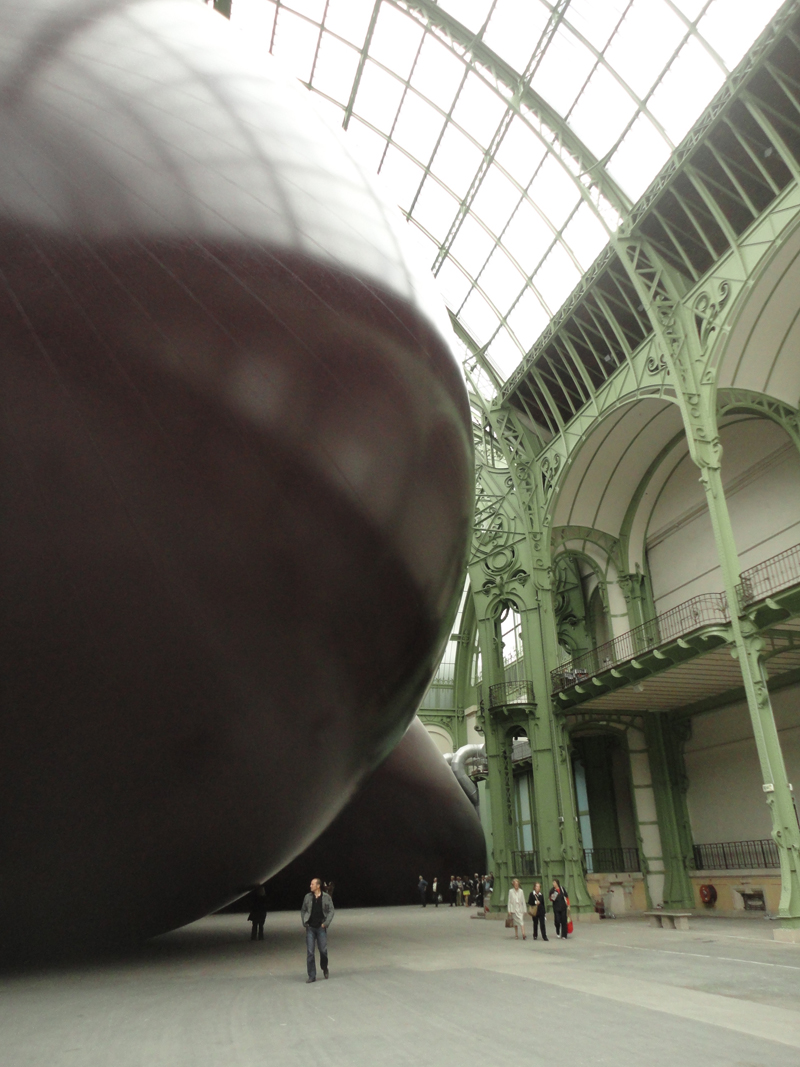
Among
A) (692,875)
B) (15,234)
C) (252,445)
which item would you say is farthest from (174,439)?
(692,875)

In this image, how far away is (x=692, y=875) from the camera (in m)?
20.4

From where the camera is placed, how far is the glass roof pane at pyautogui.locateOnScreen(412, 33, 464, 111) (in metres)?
21.0

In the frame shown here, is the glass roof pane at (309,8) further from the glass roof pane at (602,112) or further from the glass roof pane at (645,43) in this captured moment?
the glass roof pane at (645,43)

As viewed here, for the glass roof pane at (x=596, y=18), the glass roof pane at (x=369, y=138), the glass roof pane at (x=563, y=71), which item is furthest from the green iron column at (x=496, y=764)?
the glass roof pane at (x=369, y=138)

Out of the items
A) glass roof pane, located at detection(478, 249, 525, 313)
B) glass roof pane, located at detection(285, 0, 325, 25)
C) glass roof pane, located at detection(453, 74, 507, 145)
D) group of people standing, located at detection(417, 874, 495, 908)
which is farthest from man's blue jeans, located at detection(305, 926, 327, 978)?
glass roof pane, located at detection(285, 0, 325, 25)

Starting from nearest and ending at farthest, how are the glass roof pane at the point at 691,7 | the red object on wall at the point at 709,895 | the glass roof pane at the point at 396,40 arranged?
the glass roof pane at the point at 691,7 → the red object on wall at the point at 709,895 → the glass roof pane at the point at 396,40

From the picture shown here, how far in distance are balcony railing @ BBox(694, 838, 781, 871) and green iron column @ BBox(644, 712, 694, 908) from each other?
1.29 ft

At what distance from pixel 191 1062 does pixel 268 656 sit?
2749 millimetres

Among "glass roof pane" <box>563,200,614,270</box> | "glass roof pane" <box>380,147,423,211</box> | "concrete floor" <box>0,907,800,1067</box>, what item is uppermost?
"glass roof pane" <box>380,147,423,211</box>

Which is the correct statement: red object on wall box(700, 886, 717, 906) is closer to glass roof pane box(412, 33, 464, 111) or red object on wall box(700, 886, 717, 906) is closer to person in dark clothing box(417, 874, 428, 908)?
person in dark clothing box(417, 874, 428, 908)

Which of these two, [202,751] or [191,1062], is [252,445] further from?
[191,1062]

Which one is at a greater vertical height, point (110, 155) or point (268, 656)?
point (110, 155)

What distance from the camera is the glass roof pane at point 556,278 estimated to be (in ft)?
70.0

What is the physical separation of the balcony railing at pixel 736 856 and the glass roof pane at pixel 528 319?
1470cm
